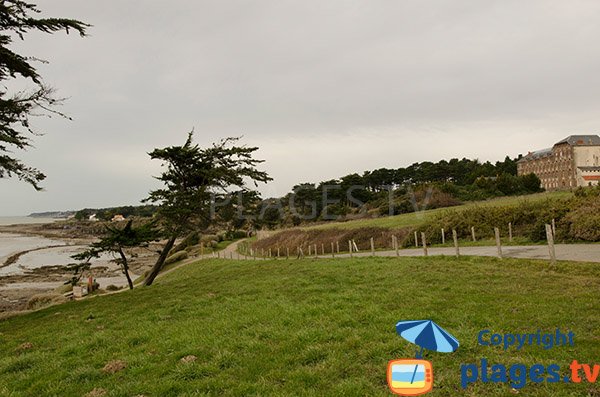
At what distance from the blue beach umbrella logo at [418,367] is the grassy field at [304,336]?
2572 millimetres

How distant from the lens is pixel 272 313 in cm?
1004

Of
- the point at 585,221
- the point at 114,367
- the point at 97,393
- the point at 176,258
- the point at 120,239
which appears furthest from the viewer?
the point at 176,258

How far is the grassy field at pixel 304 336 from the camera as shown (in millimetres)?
5930

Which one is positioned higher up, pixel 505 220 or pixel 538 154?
pixel 538 154

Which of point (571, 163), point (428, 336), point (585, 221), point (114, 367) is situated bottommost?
point (114, 367)

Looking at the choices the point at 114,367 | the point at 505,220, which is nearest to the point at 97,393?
the point at 114,367

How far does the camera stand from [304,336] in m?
7.79

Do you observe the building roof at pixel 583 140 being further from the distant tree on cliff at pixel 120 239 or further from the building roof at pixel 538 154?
the distant tree on cliff at pixel 120 239

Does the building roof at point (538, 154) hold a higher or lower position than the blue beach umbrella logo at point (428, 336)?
higher

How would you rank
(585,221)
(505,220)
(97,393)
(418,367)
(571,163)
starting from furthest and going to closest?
(571,163), (505,220), (585,221), (97,393), (418,367)

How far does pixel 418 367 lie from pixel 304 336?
16.6 feet

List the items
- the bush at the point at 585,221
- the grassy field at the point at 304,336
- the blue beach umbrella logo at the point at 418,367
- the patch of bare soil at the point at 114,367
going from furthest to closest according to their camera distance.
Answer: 1. the bush at the point at 585,221
2. the patch of bare soil at the point at 114,367
3. the grassy field at the point at 304,336
4. the blue beach umbrella logo at the point at 418,367

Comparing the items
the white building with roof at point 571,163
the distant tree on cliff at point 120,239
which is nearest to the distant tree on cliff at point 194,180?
the distant tree on cliff at point 120,239

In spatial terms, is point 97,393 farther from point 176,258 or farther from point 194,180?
point 176,258
